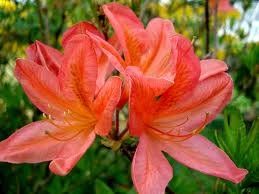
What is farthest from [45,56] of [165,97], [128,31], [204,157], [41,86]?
[204,157]

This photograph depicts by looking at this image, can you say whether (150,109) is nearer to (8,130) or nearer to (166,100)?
(166,100)

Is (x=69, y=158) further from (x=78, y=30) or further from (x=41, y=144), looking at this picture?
(x=78, y=30)

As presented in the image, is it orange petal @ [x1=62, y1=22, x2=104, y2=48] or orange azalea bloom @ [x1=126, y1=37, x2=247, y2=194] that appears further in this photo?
orange petal @ [x1=62, y1=22, x2=104, y2=48]

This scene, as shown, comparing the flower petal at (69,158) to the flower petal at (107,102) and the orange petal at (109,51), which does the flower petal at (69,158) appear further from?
the orange petal at (109,51)

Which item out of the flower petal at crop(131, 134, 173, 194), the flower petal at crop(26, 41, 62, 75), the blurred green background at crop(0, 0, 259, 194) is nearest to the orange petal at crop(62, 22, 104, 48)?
the flower petal at crop(26, 41, 62, 75)

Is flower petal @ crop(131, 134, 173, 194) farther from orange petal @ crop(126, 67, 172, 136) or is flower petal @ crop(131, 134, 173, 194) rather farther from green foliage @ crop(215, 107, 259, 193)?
green foliage @ crop(215, 107, 259, 193)
